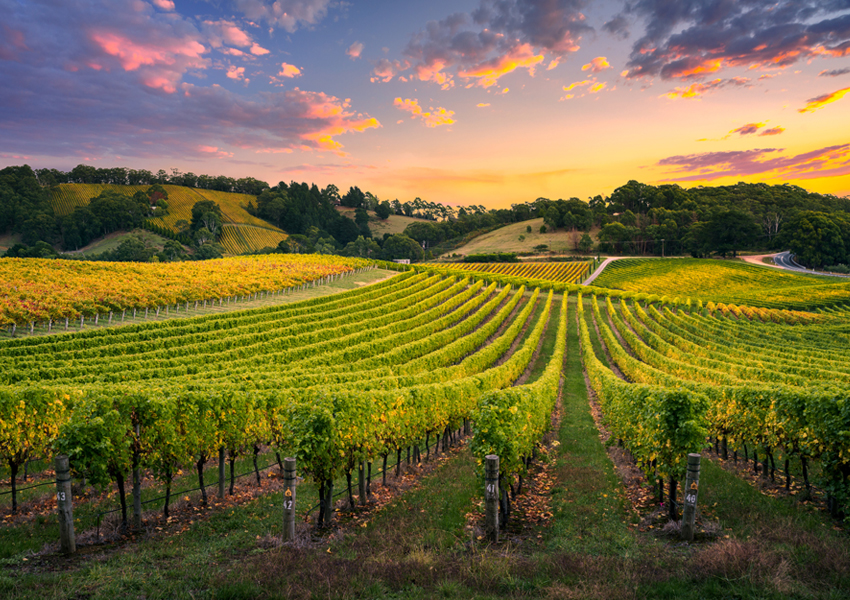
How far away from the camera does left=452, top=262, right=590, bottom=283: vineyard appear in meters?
95.4

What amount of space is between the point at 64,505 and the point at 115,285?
47.1 meters

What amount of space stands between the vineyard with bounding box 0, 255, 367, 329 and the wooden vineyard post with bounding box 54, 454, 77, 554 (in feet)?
113

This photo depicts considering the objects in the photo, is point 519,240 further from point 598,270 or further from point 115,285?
point 115,285

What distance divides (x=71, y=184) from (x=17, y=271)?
137 meters

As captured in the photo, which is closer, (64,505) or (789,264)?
(64,505)

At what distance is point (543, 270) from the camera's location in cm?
10212

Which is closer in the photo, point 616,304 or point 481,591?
point 481,591

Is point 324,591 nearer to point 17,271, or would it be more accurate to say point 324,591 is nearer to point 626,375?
point 626,375

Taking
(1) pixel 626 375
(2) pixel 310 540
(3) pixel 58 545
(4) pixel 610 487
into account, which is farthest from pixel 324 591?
(1) pixel 626 375

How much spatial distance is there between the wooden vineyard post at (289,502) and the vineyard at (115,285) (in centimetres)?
3698

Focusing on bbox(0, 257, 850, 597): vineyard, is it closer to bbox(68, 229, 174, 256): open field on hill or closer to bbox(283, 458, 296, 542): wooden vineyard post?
bbox(283, 458, 296, 542): wooden vineyard post

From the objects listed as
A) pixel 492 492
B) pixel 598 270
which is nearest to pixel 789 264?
pixel 598 270

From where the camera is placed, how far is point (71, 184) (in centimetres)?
15175

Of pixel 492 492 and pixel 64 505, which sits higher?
pixel 492 492
